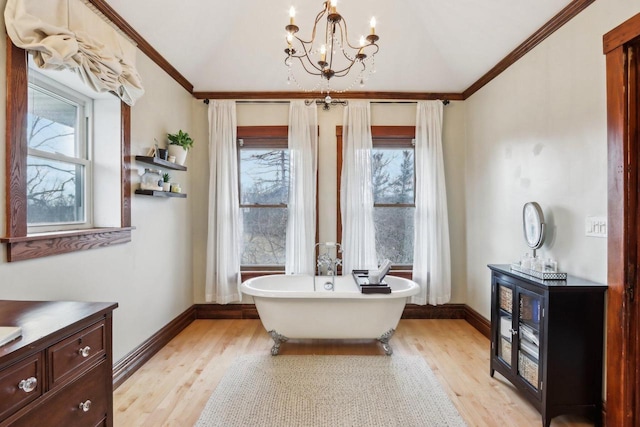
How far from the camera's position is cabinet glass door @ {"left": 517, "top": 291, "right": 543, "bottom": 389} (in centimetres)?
204

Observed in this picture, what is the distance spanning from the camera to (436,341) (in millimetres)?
3209

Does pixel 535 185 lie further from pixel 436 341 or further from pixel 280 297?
pixel 280 297

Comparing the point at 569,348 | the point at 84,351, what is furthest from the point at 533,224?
the point at 84,351

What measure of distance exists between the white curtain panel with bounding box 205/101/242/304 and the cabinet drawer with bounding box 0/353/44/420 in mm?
2543

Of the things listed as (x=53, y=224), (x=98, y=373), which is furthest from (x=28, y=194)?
(x=98, y=373)

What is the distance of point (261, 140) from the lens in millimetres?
3838

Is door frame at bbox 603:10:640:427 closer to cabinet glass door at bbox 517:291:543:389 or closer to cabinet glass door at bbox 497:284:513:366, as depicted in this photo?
cabinet glass door at bbox 517:291:543:389

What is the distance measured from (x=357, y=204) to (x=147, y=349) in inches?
94.7

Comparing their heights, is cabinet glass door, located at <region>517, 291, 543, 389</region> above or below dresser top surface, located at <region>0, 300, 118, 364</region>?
below

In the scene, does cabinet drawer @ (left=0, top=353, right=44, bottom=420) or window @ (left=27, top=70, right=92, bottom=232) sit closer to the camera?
cabinet drawer @ (left=0, top=353, right=44, bottom=420)

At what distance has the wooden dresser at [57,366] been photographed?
102 centimetres

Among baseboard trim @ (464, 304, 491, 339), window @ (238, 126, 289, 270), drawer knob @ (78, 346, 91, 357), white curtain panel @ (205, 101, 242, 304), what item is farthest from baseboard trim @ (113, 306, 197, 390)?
baseboard trim @ (464, 304, 491, 339)

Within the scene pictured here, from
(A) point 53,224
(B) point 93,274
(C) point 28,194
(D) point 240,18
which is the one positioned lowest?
(B) point 93,274

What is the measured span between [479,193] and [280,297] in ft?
7.57
